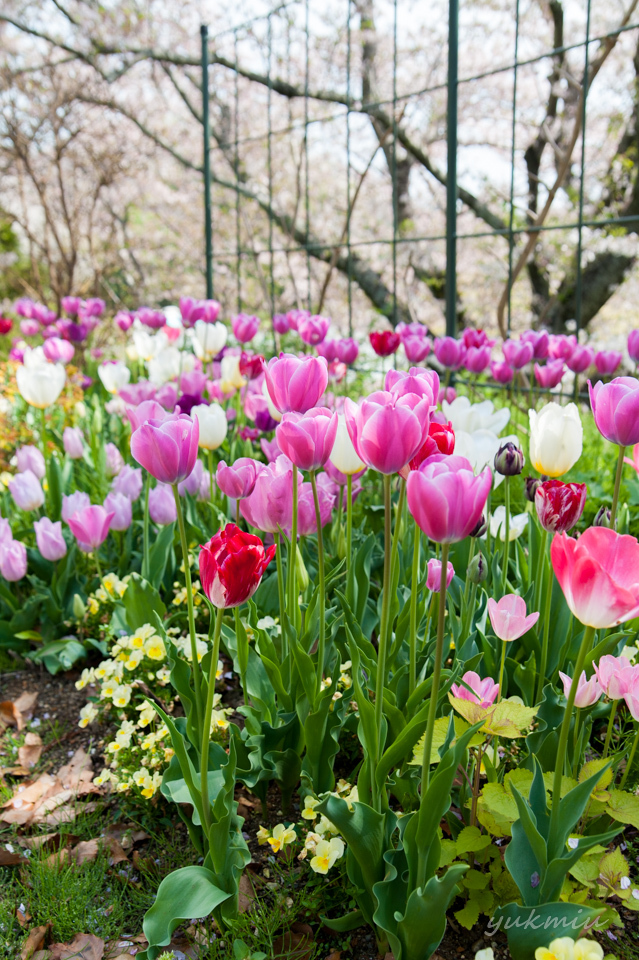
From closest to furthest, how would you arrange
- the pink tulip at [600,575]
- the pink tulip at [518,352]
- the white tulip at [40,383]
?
the pink tulip at [600,575], the pink tulip at [518,352], the white tulip at [40,383]

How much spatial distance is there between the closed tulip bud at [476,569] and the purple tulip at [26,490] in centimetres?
144

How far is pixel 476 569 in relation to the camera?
141 cm

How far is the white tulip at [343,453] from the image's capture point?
52.6 inches

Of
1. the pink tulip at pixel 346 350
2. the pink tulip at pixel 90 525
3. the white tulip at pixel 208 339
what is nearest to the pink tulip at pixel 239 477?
the pink tulip at pixel 90 525

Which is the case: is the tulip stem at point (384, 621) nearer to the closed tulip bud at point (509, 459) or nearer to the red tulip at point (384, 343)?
the closed tulip bud at point (509, 459)

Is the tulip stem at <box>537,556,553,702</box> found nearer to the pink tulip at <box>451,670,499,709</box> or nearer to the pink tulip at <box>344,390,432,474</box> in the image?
the pink tulip at <box>451,670,499,709</box>

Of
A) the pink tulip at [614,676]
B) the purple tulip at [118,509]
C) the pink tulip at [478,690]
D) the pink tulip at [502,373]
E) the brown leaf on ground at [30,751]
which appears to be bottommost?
the brown leaf on ground at [30,751]

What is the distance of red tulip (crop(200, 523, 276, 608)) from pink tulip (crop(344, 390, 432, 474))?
19 cm

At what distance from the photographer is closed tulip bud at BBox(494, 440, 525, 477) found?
1434 millimetres

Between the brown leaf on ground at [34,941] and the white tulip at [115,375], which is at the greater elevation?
the white tulip at [115,375]

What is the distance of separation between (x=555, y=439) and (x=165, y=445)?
0.67 m

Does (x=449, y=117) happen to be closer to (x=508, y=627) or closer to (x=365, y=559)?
(x=365, y=559)

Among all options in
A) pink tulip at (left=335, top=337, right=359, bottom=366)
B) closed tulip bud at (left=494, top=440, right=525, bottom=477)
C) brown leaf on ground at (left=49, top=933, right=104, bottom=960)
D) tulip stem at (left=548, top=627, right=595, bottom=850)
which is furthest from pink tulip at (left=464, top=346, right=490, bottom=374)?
brown leaf on ground at (left=49, top=933, right=104, bottom=960)

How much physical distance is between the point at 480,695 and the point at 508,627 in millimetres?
114
